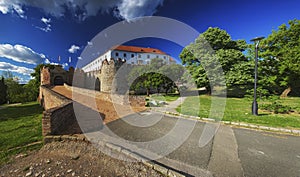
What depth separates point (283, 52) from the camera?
14.8 metres

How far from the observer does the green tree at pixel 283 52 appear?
14547mm

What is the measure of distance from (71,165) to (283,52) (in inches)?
881

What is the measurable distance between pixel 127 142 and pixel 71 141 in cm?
173

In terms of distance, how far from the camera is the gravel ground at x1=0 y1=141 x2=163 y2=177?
2.53 meters

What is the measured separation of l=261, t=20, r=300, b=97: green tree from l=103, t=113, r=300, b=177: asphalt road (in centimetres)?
1530

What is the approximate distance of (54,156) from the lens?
3.14m

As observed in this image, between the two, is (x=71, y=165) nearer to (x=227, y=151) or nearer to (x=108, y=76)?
(x=227, y=151)

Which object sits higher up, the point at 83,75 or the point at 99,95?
the point at 83,75

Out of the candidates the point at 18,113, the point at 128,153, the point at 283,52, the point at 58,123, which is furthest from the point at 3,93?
the point at 283,52

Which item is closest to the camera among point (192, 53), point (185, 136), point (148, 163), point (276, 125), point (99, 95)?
point (148, 163)

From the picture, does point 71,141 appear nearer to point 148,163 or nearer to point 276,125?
point 148,163

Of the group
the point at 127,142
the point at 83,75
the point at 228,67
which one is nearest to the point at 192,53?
the point at 228,67

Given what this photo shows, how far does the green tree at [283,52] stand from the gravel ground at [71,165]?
1953cm

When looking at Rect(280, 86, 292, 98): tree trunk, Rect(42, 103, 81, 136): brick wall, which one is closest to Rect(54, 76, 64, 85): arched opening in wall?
Rect(42, 103, 81, 136): brick wall
